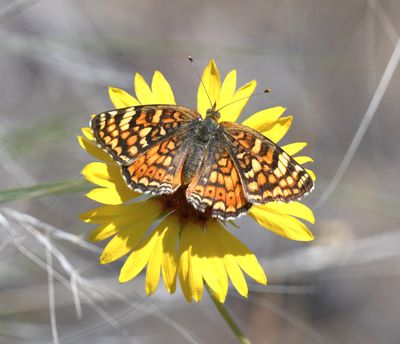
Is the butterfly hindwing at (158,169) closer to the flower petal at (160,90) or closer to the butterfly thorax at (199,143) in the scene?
the butterfly thorax at (199,143)

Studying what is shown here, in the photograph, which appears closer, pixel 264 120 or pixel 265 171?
pixel 265 171

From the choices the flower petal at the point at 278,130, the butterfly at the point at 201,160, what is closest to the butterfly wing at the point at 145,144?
the butterfly at the point at 201,160

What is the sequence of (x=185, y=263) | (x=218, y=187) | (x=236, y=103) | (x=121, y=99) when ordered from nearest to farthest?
(x=218, y=187), (x=185, y=263), (x=121, y=99), (x=236, y=103)

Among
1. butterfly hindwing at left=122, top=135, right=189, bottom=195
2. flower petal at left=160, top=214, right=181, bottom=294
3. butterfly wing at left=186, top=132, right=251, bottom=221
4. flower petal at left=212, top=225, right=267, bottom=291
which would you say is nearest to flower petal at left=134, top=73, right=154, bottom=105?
butterfly hindwing at left=122, top=135, right=189, bottom=195

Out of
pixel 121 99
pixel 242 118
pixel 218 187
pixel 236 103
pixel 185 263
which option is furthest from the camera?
pixel 242 118

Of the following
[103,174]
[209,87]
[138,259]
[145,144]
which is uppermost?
[209,87]

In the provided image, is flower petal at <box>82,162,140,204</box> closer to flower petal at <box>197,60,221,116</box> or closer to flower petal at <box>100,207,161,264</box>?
flower petal at <box>100,207,161,264</box>

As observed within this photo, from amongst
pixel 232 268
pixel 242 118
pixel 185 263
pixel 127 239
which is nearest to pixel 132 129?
pixel 127 239

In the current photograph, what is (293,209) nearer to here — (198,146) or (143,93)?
(198,146)

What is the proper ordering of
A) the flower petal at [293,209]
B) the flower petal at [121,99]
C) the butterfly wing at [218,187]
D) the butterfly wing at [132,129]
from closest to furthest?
the butterfly wing at [218,187]
the butterfly wing at [132,129]
the flower petal at [293,209]
the flower petal at [121,99]
